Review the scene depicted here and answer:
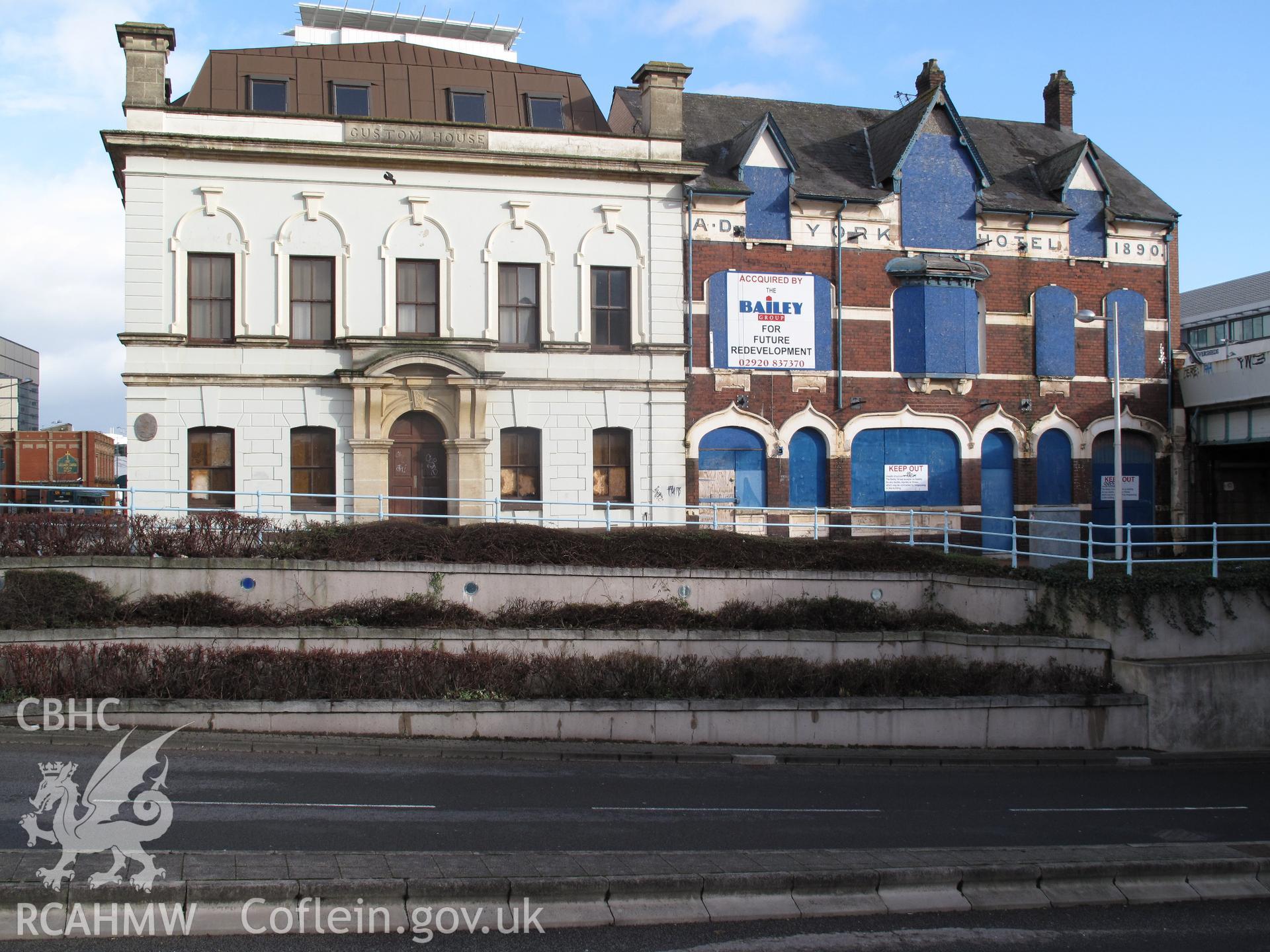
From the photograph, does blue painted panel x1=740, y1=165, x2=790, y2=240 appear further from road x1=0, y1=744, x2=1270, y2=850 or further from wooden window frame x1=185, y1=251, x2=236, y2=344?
road x1=0, y1=744, x2=1270, y2=850

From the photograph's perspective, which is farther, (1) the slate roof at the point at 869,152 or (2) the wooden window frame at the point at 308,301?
(1) the slate roof at the point at 869,152

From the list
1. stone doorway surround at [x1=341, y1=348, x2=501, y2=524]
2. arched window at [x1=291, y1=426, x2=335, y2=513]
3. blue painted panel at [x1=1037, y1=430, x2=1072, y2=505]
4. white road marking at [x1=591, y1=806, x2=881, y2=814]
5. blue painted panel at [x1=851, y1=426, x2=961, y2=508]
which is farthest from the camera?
blue painted panel at [x1=1037, y1=430, x2=1072, y2=505]

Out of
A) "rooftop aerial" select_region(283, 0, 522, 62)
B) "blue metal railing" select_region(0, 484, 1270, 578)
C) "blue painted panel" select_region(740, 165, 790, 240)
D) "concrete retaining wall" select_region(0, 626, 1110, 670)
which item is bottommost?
"concrete retaining wall" select_region(0, 626, 1110, 670)

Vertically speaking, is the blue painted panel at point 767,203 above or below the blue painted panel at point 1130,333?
above

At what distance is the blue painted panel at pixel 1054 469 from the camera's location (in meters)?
30.2

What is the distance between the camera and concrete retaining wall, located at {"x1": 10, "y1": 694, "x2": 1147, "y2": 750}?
48.6 ft

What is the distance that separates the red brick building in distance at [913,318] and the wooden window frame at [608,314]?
1.60 m

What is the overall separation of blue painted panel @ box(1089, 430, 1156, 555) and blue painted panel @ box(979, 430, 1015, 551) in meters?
2.50

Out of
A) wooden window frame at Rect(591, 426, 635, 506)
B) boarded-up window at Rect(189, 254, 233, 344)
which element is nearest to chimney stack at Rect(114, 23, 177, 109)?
boarded-up window at Rect(189, 254, 233, 344)

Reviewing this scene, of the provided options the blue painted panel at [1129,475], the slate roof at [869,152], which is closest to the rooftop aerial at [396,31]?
the slate roof at [869,152]

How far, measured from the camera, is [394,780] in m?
12.7

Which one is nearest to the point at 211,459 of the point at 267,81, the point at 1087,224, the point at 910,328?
the point at 267,81

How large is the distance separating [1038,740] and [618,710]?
702cm

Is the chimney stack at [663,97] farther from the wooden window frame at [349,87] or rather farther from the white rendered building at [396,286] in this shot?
the wooden window frame at [349,87]
